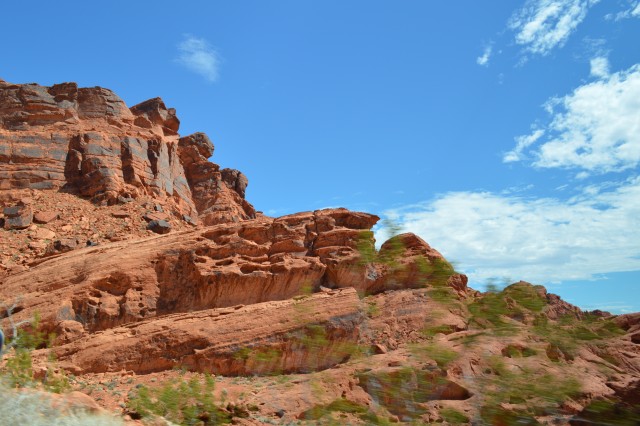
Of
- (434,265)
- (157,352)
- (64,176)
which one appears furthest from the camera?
(64,176)

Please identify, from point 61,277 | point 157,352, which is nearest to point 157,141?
point 61,277

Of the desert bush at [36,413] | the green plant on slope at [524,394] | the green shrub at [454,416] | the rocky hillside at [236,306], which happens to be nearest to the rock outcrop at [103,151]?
the rocky hillside at [236,306]

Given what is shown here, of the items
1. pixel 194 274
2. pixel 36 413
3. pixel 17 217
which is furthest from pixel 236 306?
pixel 17 217

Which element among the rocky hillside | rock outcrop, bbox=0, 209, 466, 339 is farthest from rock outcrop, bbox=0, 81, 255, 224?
rock outcrop, bbox=0, 209, 466, 339

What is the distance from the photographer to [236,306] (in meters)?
21.9

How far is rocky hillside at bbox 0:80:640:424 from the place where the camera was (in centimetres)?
603

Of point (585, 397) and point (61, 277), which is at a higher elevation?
point (61, 277)

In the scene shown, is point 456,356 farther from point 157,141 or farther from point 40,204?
point 157,141

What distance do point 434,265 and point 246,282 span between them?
1683cm

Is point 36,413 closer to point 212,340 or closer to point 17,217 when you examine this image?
point 212,340

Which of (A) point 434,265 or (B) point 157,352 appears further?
(B) point 157,352

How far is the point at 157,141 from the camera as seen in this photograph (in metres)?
43.1

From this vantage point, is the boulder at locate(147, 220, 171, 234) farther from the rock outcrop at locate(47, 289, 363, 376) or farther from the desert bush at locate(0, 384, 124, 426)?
the desert bush at locate(0, 384, 124, 426)

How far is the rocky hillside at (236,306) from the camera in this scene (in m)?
6.03
